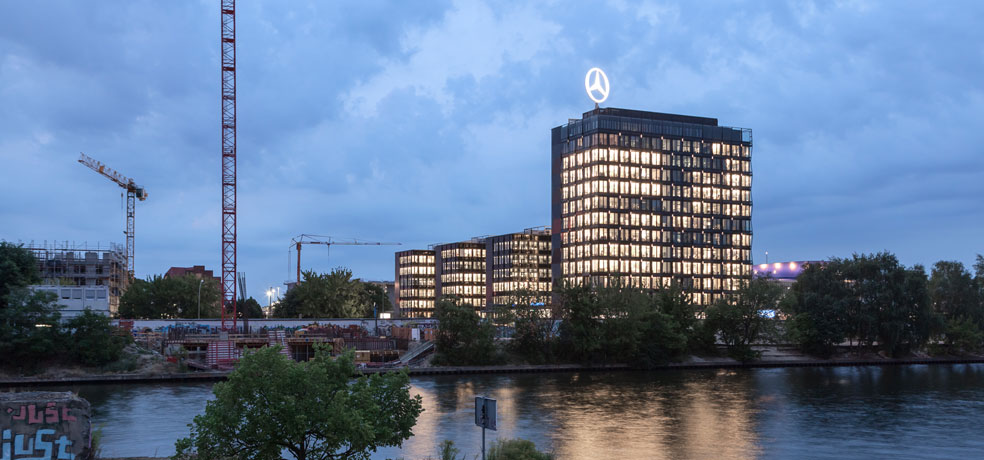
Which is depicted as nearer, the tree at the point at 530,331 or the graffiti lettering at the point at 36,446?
the graffiti lettering at the point at 36,446

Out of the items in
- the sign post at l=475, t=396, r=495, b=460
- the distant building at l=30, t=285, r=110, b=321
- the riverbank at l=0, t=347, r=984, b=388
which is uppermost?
the distant building at l=30, t=285, r=110, b=321

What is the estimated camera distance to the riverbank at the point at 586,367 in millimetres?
114000

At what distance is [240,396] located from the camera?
30.6m

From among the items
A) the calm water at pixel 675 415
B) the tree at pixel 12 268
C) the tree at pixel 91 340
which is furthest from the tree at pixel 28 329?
the calm water at pixel 675 415

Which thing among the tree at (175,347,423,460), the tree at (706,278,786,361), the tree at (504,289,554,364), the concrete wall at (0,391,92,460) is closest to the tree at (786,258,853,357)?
the tree at (706,278,786,361)

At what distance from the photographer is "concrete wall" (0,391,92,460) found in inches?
1383

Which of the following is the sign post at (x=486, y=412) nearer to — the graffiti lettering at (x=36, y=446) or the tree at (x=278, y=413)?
the tree at (x=278, y=413)

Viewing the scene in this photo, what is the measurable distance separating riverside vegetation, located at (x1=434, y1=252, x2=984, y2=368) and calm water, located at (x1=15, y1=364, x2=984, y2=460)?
587 inches

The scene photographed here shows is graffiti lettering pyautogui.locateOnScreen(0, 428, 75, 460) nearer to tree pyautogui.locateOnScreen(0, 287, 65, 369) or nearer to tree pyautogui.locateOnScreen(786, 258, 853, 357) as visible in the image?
tree pyautogui.locateOnScreen(0, 287, 65, 369)

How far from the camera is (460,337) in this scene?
139 m

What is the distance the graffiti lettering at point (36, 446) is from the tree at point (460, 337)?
101 metres

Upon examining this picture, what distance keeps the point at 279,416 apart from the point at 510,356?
115839 millimetres

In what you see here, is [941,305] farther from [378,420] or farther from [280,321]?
[378,420]

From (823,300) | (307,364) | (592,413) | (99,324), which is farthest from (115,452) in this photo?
(823,300)
